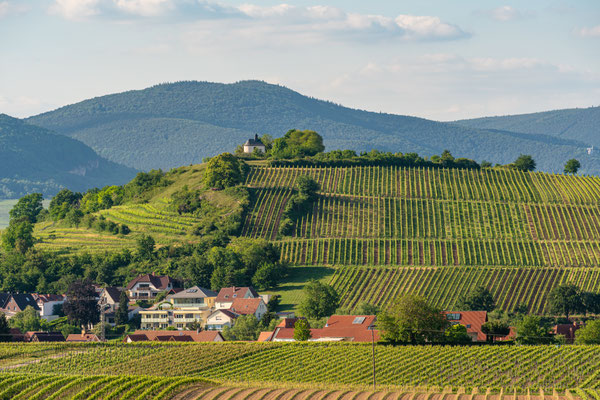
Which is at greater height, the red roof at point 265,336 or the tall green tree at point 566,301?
the tall green tree at point 566,301

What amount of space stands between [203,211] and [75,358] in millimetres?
64481

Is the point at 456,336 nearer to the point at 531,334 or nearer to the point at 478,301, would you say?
the point at 531,334

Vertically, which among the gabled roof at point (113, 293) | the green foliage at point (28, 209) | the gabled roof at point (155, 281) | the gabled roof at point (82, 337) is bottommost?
the gabled roof at point (82, 337)

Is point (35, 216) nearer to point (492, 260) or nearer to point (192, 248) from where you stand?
point (192, 248)

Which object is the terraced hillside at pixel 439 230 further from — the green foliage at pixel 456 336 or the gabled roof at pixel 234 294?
the green foliage at pixel 456 336

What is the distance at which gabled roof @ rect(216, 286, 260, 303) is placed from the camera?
380 ft

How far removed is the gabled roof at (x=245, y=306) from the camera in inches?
4328

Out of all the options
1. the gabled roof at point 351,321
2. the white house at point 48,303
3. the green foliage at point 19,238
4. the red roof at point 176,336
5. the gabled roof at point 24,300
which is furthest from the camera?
the green foliage at point 19,238

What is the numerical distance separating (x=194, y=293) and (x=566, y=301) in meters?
40.7

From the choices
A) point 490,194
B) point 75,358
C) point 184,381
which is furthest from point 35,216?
point 184,381

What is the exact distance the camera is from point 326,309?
107 meters

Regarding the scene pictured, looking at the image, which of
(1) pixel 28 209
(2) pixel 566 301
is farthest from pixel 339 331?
(1) pixel 28 209

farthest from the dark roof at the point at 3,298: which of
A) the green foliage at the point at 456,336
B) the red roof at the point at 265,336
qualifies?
the green foliage at the point at 456,336

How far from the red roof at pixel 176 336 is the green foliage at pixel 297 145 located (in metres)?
70.8
